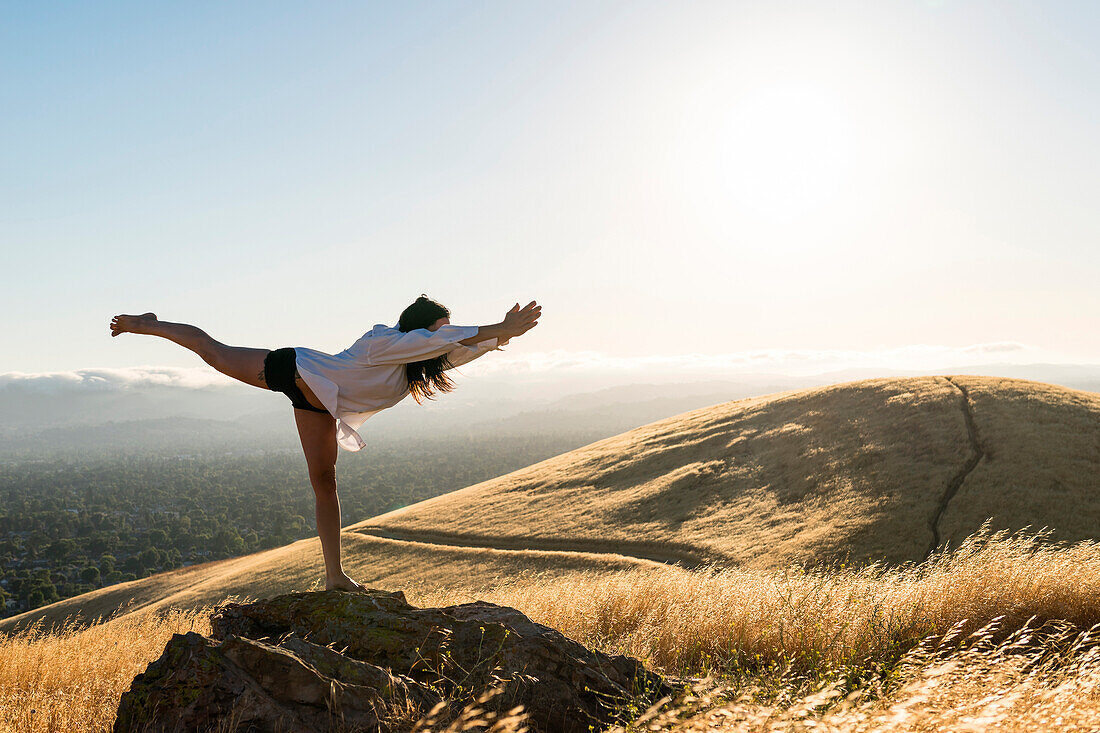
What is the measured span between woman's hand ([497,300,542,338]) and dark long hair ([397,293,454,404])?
0.70 metres

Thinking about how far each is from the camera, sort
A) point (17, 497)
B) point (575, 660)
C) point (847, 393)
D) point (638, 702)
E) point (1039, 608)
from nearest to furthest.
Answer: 1. point (638, 702)
2. point (575, 660)
3. point (1039, 608)
4. point (847, 393)
5. point (17, 497)

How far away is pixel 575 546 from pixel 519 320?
817 inches

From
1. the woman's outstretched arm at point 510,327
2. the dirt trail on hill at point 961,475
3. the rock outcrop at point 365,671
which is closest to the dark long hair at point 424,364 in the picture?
the woman's outstretched arm at point 510,327

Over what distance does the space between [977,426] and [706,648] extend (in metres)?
22.8

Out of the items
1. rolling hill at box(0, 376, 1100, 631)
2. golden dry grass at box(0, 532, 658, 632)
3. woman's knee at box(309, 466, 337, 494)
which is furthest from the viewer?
golden dry grass at box(0, 532, 658, 632)

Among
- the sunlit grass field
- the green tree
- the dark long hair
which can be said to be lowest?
the green tree

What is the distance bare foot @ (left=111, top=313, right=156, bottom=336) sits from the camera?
541 cm

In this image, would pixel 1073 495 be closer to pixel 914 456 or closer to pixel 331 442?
pixel 914 456

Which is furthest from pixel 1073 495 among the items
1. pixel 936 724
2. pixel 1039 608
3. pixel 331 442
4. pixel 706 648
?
pixel 331 442

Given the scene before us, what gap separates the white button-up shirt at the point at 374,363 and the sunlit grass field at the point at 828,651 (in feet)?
8.78

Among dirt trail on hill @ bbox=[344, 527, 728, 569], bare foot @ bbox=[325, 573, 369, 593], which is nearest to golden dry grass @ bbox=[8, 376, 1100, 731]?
dirt trail on hill @ bbox=[344, 527, 728, 569]

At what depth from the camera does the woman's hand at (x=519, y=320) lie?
500 cm

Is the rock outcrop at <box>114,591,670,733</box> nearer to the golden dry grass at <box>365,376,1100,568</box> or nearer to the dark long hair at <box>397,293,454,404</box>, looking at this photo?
the dark long hair at <box>397,293,454,404</box>

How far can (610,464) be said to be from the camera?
33.8m
